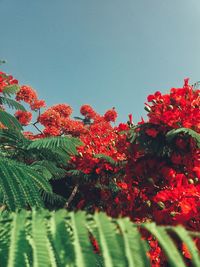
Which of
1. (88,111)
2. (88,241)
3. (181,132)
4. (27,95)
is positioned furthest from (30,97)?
(88,241)

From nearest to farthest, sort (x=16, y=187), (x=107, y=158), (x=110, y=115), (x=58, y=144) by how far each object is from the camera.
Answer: (x=16, y=187)
(x=58, y=144)
(x=107, y=158)
(x=110, y=115)

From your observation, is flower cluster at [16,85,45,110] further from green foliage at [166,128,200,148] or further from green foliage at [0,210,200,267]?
green foliage at [0,210,200,267]

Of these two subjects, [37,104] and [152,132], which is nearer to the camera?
[152,132]

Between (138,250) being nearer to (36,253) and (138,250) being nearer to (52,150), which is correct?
(36,253)

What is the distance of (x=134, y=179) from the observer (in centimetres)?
452

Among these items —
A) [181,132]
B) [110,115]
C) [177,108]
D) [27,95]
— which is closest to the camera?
[181,132]

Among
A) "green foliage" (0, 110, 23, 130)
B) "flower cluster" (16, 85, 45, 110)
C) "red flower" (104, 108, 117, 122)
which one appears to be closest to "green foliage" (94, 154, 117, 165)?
"green foliage" (0, 110, 23, 130)

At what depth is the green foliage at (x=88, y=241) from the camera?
0.44 m

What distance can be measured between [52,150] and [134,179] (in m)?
1.96

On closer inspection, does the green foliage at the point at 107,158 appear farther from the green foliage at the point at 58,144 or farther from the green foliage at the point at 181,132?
the green foliage at the point at 58,144

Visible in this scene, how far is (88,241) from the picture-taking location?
1.56 feet

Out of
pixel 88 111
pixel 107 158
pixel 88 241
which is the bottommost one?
pixel 88 241

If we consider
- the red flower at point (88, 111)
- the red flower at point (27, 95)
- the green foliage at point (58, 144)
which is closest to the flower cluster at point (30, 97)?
the red flower at point (27, 95)

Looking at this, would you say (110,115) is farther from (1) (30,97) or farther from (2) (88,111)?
(1) (30,97)
